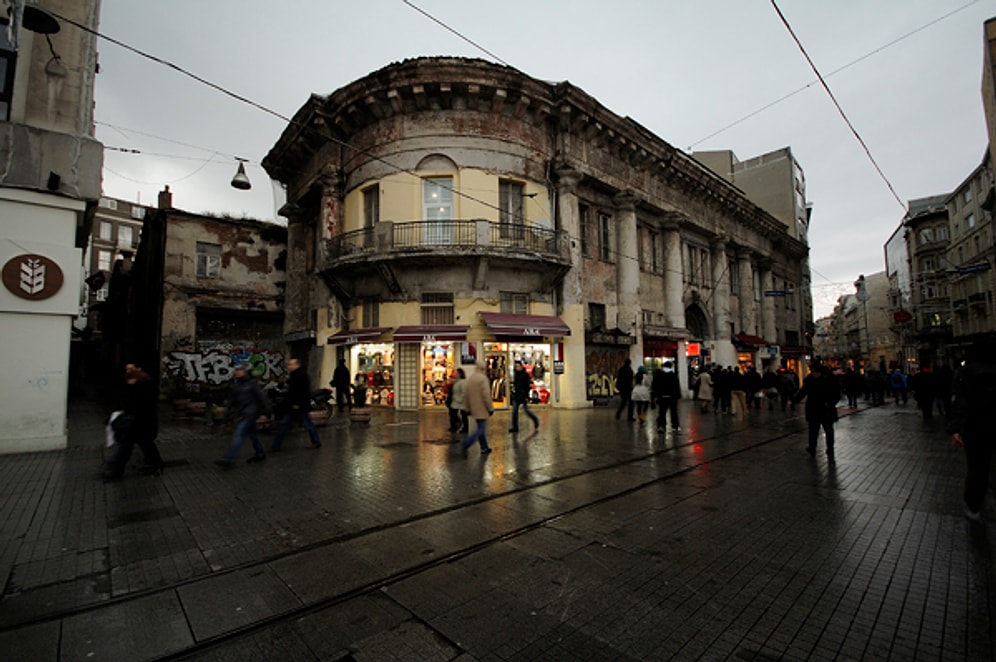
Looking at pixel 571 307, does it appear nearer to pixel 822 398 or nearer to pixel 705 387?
pixel 705 387

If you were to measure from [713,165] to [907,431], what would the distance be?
3128 cm

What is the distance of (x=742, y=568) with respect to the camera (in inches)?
143

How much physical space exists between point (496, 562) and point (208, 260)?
23893mm

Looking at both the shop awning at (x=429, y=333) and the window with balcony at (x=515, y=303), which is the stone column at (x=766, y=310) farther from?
the shop awning at (x=429, y=333)

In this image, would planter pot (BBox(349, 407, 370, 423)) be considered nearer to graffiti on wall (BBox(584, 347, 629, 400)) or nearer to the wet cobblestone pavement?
the wet cobblestone pavement

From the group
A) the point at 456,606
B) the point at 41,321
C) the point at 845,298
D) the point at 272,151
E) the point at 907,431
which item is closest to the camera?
the point at 456,606

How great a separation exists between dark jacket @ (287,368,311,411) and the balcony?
8.33 m

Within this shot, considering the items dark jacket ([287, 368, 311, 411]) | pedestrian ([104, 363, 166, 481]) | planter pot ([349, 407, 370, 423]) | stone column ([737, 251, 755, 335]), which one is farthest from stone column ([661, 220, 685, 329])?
pedestrian ([104, 363, 166, 481])

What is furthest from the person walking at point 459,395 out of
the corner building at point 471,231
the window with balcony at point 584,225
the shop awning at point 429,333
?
the window with balcony at point 584,225

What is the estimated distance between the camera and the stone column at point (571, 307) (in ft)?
59.7

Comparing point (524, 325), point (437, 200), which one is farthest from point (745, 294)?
point (437, 200)

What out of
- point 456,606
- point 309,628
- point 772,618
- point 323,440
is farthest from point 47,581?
point 323,440

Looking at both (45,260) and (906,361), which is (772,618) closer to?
(45,260)

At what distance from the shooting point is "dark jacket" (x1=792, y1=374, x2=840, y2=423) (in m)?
8.27
